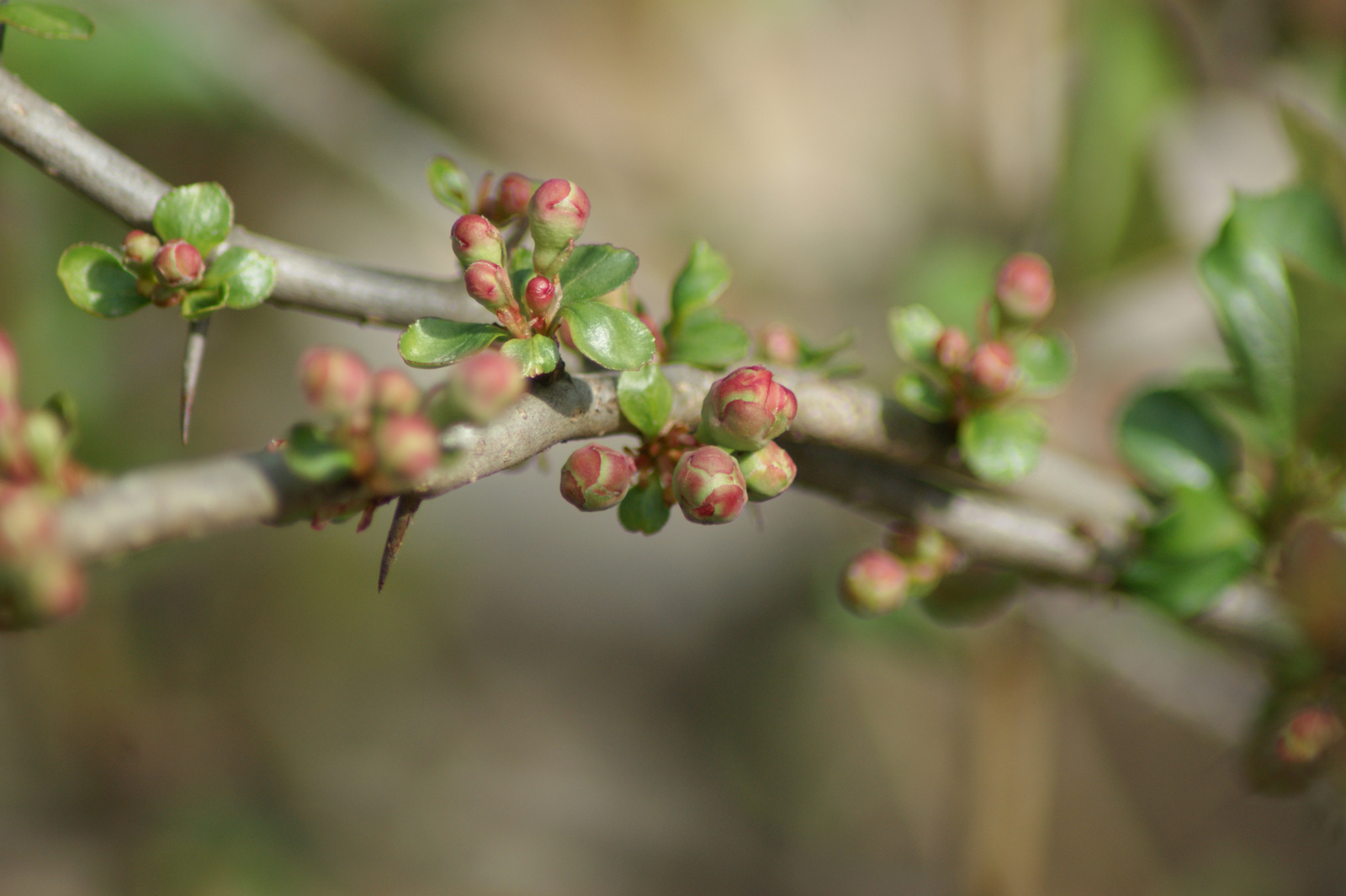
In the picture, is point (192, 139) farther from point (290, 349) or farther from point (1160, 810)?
point (1160, 810)

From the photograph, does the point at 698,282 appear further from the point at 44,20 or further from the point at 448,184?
the point at 44,20

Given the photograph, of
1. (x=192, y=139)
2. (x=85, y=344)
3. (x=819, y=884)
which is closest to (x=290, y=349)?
(x=192, y=139)

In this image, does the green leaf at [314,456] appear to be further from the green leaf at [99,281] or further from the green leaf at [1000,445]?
the green leaf at [1000,445]

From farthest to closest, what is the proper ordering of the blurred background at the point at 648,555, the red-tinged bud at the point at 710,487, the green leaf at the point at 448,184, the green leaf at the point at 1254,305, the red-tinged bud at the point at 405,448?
the blurred background at the point at 648,555
the green leaf at the point at 1254,305
the green leaf at the point at 448,184
the red-tinged bud at the point at 710,487
the red-tinged bud at the point at 405,448

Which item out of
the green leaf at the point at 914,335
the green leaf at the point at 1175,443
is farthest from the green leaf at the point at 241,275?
the green leaf at the point at 1175,443

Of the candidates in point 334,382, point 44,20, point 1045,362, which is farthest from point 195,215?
point 1045,362

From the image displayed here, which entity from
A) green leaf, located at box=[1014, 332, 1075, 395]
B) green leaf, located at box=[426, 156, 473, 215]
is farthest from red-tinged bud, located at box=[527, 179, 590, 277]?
green leaf, located at box=[1014, 332, 1075, 395]

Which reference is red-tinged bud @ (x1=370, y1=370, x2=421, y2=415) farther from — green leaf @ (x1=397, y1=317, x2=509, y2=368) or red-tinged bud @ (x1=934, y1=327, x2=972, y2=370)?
red-tinged bud @ (x1=934, y1=327, x2=972, y2=370)
